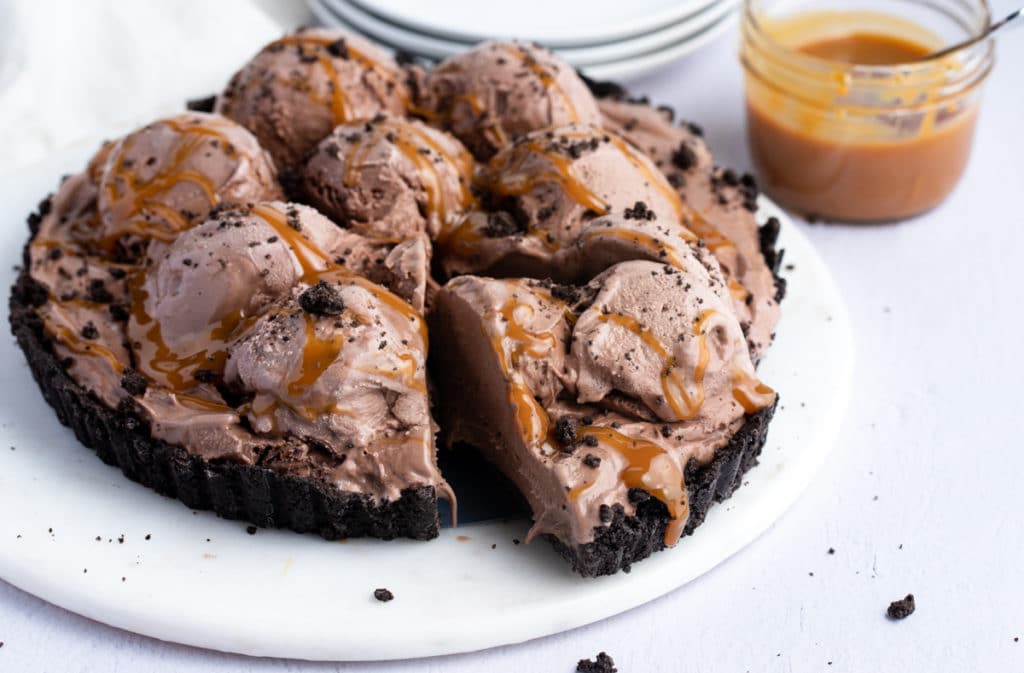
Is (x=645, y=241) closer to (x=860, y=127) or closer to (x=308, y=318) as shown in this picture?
(x=308, y=318)

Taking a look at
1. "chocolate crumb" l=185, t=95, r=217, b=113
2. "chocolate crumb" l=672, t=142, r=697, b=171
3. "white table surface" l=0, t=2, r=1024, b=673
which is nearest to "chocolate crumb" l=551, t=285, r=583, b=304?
"white table surface" l=0, t=2, r=1024, b=673

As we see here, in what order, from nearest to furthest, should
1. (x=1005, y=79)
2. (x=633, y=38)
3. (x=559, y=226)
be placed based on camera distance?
Result: (x=559, y=226), (x=633, y=38), (x=1005, y=79)

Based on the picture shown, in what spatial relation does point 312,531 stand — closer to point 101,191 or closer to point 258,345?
point 258,345

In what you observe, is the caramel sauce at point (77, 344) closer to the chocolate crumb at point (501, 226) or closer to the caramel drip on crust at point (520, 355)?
the caramel drip on crust at point (520, 355)

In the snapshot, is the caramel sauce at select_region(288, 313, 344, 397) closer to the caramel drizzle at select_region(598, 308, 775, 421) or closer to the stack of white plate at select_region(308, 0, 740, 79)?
the caramel drizzle at select_region(598, 308, 775, 421)

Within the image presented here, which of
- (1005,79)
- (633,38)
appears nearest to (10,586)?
(633,38)

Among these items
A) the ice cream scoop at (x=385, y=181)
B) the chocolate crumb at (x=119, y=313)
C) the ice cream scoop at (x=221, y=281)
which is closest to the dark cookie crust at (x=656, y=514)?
the ice cream scoop at (x=221, y=281)
